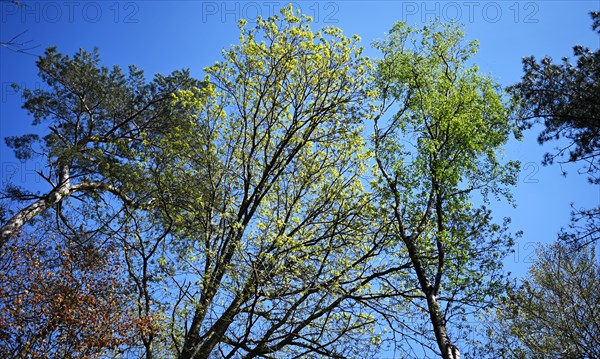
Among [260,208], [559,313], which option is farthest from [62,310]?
[559,313]

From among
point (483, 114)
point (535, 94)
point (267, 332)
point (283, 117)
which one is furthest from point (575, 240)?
point (283, 117)

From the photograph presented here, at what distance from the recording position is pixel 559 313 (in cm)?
1476

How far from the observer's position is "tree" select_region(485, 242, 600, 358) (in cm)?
1411

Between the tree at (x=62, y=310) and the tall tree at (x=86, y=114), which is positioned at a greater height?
the tall tree at (x=86, y=114)

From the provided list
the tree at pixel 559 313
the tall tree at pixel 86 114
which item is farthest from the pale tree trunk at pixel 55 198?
the tree at pixel 559 313

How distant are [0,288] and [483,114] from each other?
11.2 meters

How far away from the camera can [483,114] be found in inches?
485

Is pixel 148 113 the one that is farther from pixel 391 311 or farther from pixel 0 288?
pixel 391 311

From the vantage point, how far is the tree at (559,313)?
14109 millimetres

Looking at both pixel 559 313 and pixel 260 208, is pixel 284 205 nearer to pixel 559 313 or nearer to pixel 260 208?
pixel 260 208

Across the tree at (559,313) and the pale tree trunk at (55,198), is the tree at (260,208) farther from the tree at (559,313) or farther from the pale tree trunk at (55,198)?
the tree at (559,313)

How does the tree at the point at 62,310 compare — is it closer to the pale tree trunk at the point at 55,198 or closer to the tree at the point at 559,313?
the pale tree trunk at the point at 55,198

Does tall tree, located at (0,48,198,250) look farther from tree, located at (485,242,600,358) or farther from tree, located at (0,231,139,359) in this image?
tree, located at (485,242,600,358)

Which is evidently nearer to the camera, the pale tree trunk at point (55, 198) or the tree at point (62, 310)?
the tree at point (62, 310)
